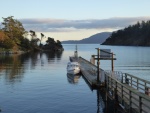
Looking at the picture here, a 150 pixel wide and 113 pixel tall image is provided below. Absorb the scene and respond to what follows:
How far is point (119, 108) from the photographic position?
3044 centimetres

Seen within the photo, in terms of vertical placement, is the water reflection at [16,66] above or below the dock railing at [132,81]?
below

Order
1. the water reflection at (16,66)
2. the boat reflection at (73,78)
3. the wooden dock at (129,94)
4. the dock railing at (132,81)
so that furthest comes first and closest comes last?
the water reflection at (16,66), the boat reflection at (73,78), the dock railing at (132,81), the wooden dock at (129,94)

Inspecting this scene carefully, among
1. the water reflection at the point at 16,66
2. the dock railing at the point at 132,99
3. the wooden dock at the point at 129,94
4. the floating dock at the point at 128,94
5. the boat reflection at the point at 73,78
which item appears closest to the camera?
the dock railing at the point at 132,99

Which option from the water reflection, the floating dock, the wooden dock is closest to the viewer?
the wooden dock

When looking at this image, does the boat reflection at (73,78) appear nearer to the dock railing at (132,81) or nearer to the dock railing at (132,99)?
the dock railing at (132,81)

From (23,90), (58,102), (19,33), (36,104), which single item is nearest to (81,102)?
(58,102)

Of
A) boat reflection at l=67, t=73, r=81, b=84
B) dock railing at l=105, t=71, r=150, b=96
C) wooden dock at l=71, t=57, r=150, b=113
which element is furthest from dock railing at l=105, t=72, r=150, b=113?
boat reflection at l=67, t=73, r=81, b=84

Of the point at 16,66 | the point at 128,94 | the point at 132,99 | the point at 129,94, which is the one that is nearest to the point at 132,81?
the point at 132,99

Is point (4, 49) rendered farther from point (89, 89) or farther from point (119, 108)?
point (119, 108)

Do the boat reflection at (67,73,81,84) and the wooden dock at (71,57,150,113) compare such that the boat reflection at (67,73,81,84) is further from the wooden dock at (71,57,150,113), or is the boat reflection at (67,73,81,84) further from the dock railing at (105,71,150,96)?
the dock railing at (105,71,150,96)

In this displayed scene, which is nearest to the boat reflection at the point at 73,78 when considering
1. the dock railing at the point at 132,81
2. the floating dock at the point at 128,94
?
the floating dock at the point at 128,94

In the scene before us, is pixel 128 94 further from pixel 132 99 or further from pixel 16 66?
pixel 16 66

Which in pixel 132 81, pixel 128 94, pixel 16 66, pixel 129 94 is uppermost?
pixel 129 94

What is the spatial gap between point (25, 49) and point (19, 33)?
1248 cm
